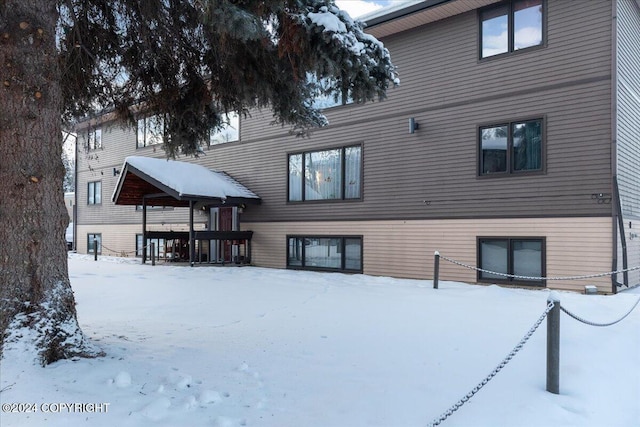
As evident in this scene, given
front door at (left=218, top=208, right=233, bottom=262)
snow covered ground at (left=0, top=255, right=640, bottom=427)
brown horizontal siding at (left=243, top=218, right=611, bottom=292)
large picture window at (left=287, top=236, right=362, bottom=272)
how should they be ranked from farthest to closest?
front door at (left=218, top=208, right=233, bottom=262)
large picture window at (left=287, top=236, right=362, bottom=272)
brown horizontal siding at (left=243, top=218, right=611, bottom=292)
snow covered ground at (left=0, top=255, right=640, bottom=427)

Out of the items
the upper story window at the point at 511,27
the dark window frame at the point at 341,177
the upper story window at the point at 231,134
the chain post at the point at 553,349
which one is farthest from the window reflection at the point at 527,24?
the upper story window at the point at 231,134

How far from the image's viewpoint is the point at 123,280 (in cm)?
1077

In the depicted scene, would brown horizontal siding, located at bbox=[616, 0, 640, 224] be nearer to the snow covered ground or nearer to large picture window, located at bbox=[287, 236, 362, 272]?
the snow covered ground

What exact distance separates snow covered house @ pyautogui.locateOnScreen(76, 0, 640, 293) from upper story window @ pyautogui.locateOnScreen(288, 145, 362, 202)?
0.04m

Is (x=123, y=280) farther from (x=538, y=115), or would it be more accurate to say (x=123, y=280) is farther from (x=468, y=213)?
(x=538, y=115)

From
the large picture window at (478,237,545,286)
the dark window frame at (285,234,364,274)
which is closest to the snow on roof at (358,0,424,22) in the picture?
the dark window frame at (285,234,364,274)

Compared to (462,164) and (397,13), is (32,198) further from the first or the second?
(397,13)

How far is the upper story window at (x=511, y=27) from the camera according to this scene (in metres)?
9.85

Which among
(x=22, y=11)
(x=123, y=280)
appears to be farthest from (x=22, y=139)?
(x=123, y=280)

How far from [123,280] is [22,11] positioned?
7805mm

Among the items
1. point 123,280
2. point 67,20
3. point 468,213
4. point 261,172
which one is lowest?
point 123,280

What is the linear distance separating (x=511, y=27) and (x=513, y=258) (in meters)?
4.99

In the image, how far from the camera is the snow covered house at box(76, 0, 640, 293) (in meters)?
9.02

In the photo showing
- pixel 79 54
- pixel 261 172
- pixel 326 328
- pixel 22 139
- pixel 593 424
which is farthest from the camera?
pixel 261 172
